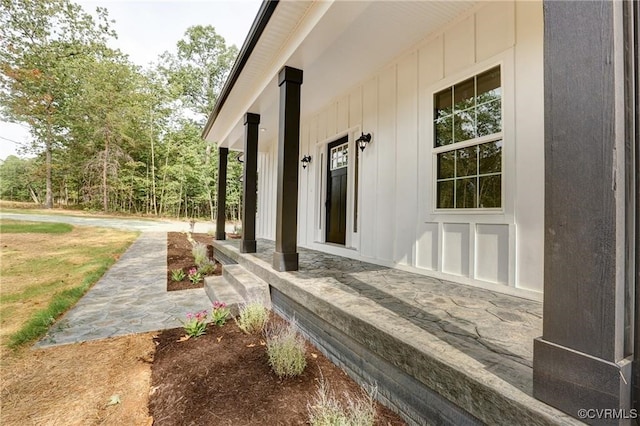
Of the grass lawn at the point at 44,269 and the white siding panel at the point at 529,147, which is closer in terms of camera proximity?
the white siding panel at the point at 529,147

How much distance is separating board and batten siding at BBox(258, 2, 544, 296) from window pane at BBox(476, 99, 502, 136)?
95 mm

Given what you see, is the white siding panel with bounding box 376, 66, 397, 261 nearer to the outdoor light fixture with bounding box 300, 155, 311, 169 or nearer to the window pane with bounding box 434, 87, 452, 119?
the window pane with bounding box 434, 87, 452, 119

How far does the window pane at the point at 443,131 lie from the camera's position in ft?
10.6

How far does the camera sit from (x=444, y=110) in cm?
331

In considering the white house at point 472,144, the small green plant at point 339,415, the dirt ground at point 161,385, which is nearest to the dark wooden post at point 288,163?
the white house at point 472,144

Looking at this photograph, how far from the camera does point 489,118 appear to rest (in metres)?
2.86

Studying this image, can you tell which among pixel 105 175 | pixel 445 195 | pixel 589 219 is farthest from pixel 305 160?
pixel 105 175

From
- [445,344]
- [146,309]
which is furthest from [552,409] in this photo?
[146,309]

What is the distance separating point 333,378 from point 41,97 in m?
21.6

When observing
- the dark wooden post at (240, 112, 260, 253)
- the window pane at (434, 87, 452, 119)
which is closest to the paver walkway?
the dark wooden post at (240, 112, 260, 253)

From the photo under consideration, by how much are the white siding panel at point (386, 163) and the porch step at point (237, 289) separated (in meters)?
1.69

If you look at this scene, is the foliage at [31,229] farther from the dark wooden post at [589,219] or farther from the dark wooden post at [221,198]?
the dark wooden post at [589,219]

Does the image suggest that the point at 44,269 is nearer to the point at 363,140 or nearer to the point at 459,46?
the point at 363,140

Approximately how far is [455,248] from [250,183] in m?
3.56
